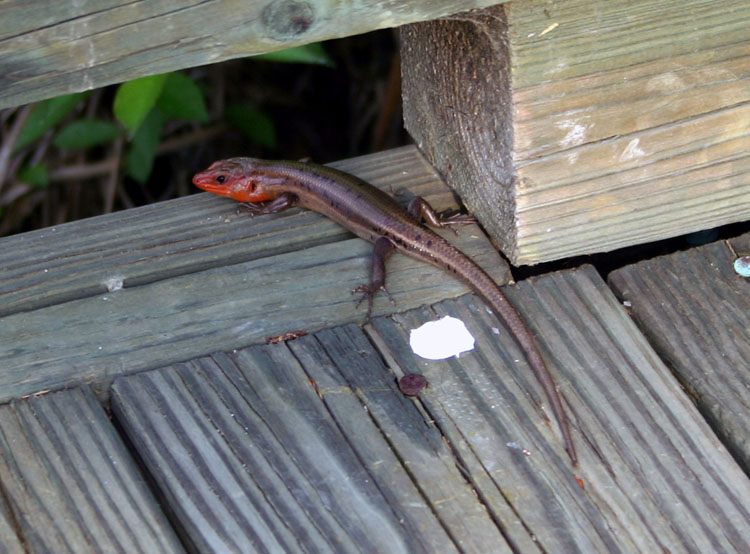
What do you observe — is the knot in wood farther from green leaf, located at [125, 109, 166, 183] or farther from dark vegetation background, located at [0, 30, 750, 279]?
green leaf, located at [125, 109, 166, 183]

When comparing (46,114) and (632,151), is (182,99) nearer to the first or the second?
(46,114)

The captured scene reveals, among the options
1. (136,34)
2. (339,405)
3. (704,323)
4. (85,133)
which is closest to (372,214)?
(339,405)

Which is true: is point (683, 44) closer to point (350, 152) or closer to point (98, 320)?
point (98, 320)

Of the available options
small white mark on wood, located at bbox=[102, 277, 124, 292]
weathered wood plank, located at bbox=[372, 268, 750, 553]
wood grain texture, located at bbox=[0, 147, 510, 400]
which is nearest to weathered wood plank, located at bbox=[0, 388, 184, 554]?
wood grain texture, located at bbox=[0, 147, 510, 400]

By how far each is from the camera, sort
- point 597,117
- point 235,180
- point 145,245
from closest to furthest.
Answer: point 597,117 < point 145,245 < point 235,180

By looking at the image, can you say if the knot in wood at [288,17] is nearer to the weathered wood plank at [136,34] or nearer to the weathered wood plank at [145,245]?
the weathered wood plank at [136,34]

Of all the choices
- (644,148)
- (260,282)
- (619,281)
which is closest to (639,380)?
(619,281)

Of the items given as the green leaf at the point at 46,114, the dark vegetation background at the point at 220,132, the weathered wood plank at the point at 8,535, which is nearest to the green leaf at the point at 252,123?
the dark vegetation background at the point at 220,132

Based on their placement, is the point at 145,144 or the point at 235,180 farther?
the point at 145,144
